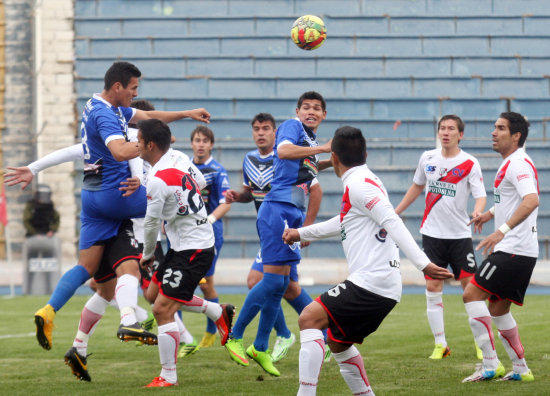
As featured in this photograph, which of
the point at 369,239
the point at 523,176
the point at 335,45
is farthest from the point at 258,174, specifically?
the point at 335,45

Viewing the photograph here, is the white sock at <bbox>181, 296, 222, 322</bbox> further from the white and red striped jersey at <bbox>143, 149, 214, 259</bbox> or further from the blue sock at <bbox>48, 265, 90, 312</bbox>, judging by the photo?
the blue sock at <bbox>48, 265, 90, 312</bbox>

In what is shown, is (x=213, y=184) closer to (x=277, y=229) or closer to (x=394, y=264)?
(x=277, y=229)

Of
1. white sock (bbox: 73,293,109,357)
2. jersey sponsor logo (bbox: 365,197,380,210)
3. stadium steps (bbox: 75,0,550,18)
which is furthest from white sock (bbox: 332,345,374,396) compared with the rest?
stadium steps (bbox: 75,0,550,18)

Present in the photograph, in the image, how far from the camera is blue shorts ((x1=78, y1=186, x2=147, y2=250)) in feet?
21.3

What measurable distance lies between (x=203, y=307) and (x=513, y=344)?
2355 mm

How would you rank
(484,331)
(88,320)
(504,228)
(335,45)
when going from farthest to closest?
(335,45)
(88,320)
(484,331)
(504,228)

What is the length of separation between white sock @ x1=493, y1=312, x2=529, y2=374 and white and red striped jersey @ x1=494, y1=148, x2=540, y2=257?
1.73ft

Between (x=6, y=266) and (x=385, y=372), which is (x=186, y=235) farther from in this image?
(x=6, y=266)

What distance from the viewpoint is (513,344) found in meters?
6.42

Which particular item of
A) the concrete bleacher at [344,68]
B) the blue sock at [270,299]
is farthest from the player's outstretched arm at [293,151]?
the concrete bleacher at [344,68]

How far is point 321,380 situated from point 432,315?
6.07 feet

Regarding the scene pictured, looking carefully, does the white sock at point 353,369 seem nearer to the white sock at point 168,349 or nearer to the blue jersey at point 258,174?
the white sock at point 168,349

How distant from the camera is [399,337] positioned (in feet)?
29.3

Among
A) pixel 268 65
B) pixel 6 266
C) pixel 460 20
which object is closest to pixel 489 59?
pixel 460 20
